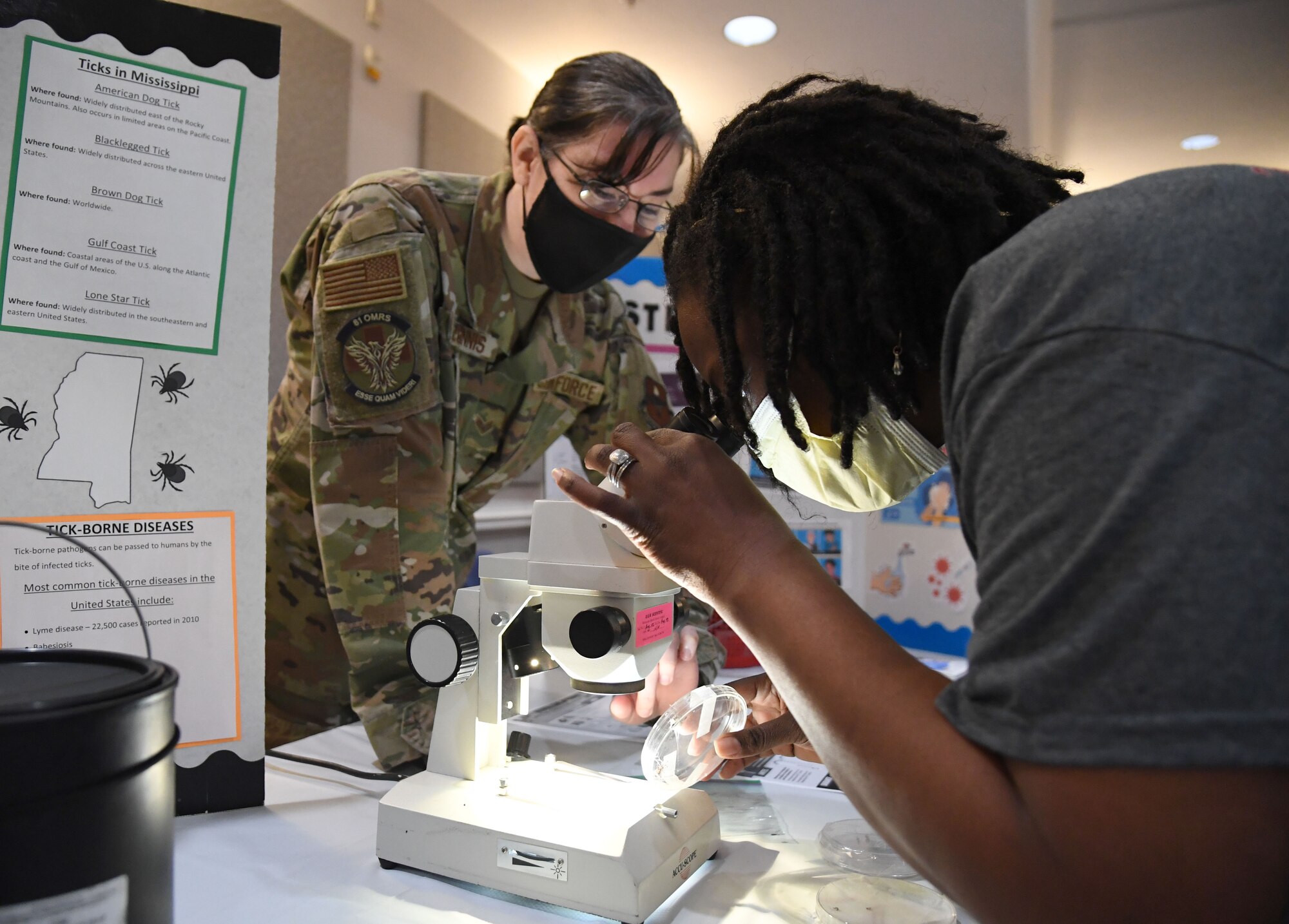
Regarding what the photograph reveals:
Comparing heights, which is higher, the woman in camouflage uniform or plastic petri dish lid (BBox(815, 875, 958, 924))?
the woman in camouflage uniform

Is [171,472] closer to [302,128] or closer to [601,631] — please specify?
[601,631]

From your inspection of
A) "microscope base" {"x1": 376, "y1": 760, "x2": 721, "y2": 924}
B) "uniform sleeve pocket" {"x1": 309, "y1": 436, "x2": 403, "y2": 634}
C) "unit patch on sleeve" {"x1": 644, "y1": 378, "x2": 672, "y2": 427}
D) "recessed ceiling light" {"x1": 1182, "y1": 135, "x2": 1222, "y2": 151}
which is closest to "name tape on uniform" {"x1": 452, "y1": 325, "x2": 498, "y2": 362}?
"uniform sleeve pocket" {"x1": 309, "y1": 436, "x2": 403, "y2": 634}

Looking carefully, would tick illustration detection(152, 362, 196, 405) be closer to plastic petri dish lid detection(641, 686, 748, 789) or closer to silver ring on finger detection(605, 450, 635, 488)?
silver ring on finger detection(605, 450, 635, 488)

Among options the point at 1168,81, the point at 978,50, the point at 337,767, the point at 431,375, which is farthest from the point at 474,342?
the point at 1168,81

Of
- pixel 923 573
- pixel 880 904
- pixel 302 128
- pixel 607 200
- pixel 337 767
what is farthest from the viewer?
pixel 302 128

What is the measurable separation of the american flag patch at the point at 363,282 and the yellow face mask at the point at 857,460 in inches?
33.5

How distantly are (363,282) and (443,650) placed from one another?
0.80 m

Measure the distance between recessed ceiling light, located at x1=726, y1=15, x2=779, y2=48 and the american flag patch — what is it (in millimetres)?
2627

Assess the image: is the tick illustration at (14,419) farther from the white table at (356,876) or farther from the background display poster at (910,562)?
the background display poster at (910,562)

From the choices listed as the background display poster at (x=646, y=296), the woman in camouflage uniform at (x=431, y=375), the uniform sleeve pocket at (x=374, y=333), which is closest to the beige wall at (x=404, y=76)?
the background display poster at (x=646, y=296)

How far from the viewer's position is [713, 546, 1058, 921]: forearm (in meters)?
0.53

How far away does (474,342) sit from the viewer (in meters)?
1.78

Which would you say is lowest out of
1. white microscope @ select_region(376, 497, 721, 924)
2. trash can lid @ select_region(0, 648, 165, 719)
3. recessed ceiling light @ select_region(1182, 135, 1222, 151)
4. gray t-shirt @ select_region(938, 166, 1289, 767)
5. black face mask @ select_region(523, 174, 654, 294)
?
white microscope @ select_region(376, 497, 721, 924)

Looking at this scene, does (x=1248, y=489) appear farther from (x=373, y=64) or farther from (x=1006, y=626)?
(x=373, y=64)
